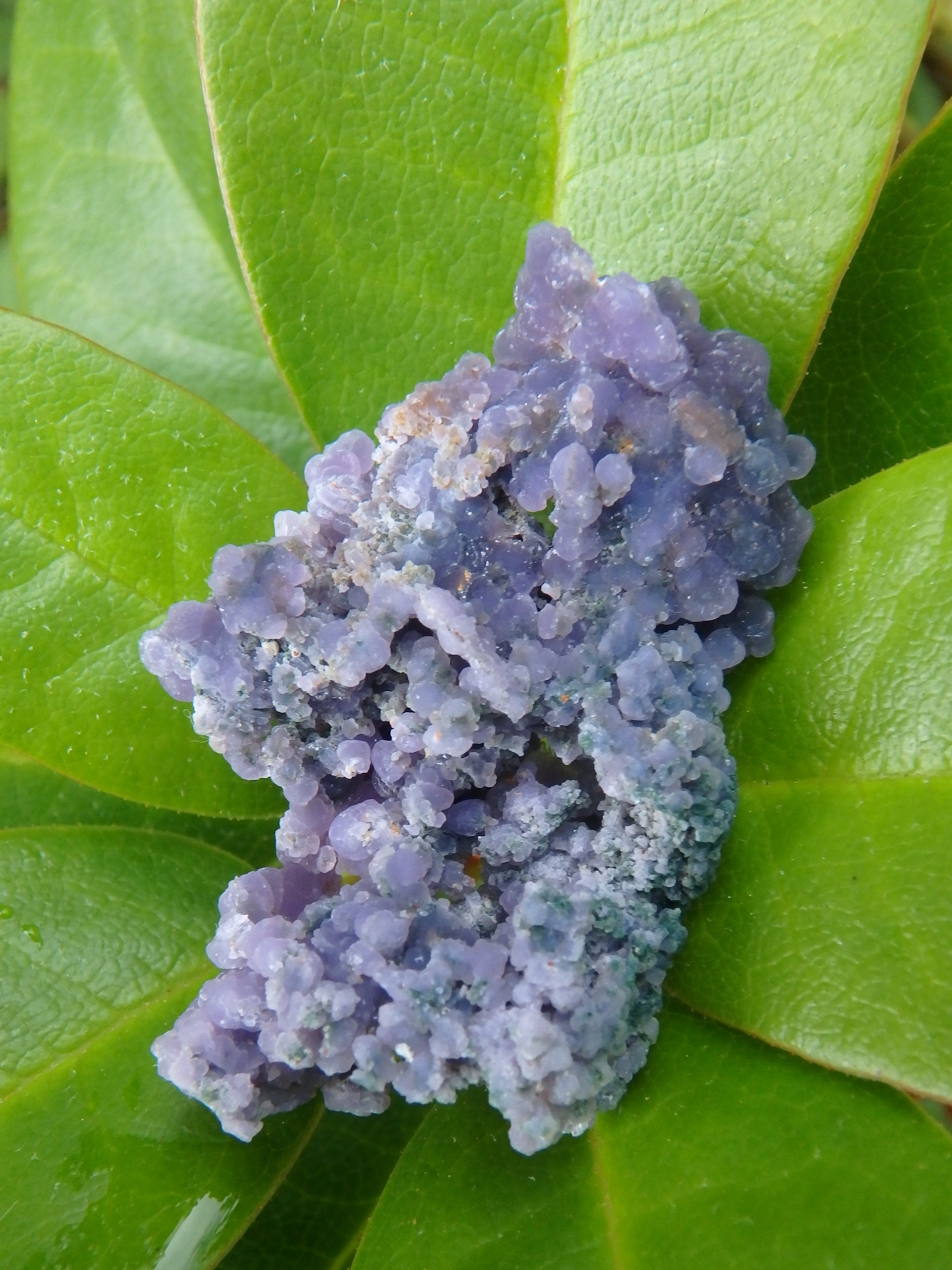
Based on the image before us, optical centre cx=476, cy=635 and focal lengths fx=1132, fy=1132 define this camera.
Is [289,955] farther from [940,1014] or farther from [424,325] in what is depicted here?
[424,325]

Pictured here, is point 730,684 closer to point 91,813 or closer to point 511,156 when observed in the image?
point 511,156

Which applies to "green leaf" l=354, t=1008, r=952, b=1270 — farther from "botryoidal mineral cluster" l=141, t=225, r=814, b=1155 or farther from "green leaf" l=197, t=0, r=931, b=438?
"green leaf" l=197, t=0, r=931, b=438

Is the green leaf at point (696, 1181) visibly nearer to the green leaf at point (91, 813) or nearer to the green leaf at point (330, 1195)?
the green leaf at point (330, 1195)

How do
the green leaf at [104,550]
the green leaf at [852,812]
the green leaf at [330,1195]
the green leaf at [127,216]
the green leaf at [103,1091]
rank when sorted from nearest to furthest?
the green leaf at [852,812] → the green leaf at [103,1091] → the green leaf at [104,550] → the green leaf at [330,1195] → the green leaf at [127,216]

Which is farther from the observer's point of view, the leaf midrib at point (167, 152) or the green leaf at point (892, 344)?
the leaf midrib at point (167, 152)

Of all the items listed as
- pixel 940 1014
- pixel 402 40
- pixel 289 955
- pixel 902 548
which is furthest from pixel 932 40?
pixel 289 955

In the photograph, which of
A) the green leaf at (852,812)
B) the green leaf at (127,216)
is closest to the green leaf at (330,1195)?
the green leaf at (852,812)
